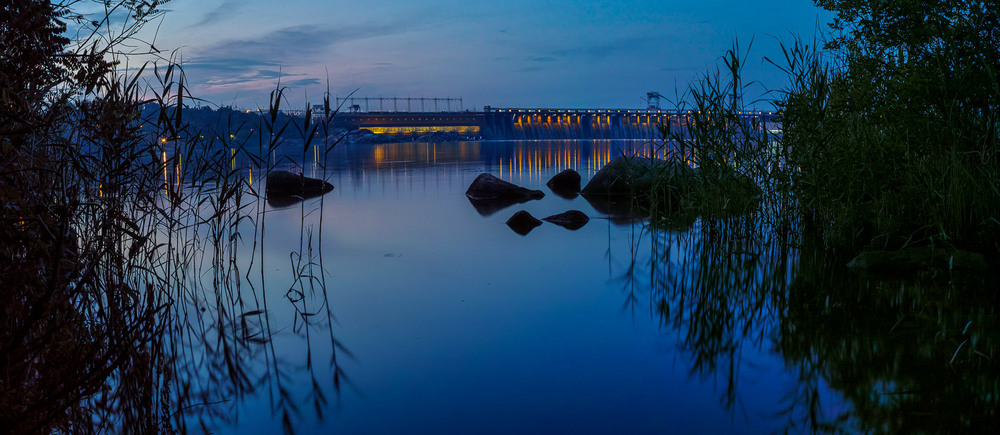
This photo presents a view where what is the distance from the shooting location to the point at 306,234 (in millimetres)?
8781

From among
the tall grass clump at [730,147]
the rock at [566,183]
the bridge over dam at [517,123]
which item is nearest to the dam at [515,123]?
the bridge over dam at [517,123]

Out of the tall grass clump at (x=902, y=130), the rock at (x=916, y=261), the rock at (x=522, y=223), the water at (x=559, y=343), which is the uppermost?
the tall grass clump at (x=902, y=130)

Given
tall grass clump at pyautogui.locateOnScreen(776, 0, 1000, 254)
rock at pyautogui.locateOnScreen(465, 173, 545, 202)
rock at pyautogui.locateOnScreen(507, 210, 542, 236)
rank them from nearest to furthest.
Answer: tall grass clump at pyautogui.locateOnScreen(776, 0, 1000, 254) < rock at pyautogui.locateOnScreen(507, 210, 542, 236) < rock at pyautogui.locateOnScreen(465, 173, 545, 202)

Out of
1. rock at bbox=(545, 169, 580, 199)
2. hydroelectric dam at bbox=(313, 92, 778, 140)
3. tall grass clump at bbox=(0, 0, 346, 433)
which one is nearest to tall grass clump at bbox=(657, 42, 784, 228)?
tall grass clump at bbox=(0, 0, 346, 433)

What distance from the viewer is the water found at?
3.27 metres

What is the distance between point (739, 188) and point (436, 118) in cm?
10524

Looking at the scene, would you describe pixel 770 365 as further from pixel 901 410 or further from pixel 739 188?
pixel 739 188

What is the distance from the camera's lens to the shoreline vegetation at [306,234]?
2.50 metres

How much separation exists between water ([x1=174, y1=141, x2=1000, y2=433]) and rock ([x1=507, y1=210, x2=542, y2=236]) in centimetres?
139

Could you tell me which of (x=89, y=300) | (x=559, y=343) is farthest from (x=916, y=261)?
(x=89, y=300)

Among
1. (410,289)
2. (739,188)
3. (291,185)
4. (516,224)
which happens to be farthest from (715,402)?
(291,185)

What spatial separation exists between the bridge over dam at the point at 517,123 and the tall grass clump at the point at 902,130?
99836mm

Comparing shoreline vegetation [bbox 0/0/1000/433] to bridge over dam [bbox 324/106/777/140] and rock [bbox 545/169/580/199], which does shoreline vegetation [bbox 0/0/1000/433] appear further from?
bridge over dam [bbox 324/106/777/140]

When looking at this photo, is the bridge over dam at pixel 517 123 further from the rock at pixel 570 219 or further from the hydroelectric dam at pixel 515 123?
the rock at pixel 570 219
